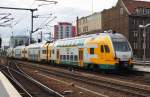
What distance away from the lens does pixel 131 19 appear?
92688mm

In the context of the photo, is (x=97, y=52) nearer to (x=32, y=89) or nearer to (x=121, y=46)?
(x=121, y=46)

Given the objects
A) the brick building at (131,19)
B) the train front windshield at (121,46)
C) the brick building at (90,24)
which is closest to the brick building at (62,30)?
the brick building at (90,24)

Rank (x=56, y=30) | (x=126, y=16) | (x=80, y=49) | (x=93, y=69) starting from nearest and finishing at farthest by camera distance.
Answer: (x=93, y=69) < (x=80, y=49) < (x=126, y=16) < (x=56, y=30)

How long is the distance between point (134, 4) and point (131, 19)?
5.72 m

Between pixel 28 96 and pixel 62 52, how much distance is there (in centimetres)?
2627

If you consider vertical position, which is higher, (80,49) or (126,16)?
(126,16)

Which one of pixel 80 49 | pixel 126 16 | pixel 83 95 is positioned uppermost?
pixel 126 16

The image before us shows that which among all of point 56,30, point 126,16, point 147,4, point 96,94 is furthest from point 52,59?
point 56,30

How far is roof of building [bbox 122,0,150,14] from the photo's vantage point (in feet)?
311

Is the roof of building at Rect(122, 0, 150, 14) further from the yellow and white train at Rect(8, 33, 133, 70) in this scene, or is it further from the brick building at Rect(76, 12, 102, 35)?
the yellow and white train at Rect(8, 33, 133, 70)

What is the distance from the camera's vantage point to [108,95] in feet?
58.5

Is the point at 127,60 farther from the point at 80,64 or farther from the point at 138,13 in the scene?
the point at 138,13

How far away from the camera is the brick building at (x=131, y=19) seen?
8941 cm

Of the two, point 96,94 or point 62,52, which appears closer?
point 96,94
